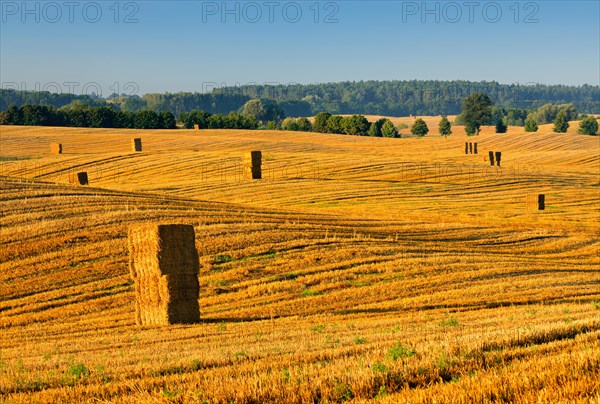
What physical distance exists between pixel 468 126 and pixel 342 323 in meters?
130

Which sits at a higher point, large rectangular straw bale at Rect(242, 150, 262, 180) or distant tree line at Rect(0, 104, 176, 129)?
distant tree line at Rect(0, 104, 176, 129)

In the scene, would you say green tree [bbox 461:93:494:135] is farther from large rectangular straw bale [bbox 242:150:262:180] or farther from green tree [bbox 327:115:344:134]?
large rectangular straw bale [bbox 242:150:262:180]

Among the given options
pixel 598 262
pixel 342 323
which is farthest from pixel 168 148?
pixel 342 323

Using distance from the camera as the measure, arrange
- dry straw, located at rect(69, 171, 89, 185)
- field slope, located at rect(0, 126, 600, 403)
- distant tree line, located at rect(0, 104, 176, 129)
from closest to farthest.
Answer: field slope, located at rect(0, 126, 600, 403), dry straw, located at rect(69, 171, 89, 185), distant tree line, located at rect(0, 104, 176, 129)

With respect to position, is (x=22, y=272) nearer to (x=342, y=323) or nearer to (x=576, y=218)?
(x=342, y=323)

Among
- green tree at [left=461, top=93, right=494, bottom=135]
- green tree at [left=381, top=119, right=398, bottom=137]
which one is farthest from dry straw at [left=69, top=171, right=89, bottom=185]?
green tree at [left=461, top=93, right=494, bottom=135]

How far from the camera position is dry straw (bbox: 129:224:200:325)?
17344 millimetres

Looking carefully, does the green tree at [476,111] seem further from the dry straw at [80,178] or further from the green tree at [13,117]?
the dry straw at [80,178]

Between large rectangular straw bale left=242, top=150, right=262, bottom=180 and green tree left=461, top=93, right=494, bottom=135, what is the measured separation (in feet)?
307

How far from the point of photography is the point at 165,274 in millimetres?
17344

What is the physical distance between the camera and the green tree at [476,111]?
462 ft

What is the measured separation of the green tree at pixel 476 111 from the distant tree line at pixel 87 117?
51803 mm

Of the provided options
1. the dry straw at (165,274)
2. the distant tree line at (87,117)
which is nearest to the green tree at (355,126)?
the distant tree line at (87,117)

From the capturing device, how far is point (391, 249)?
25.5 metres
